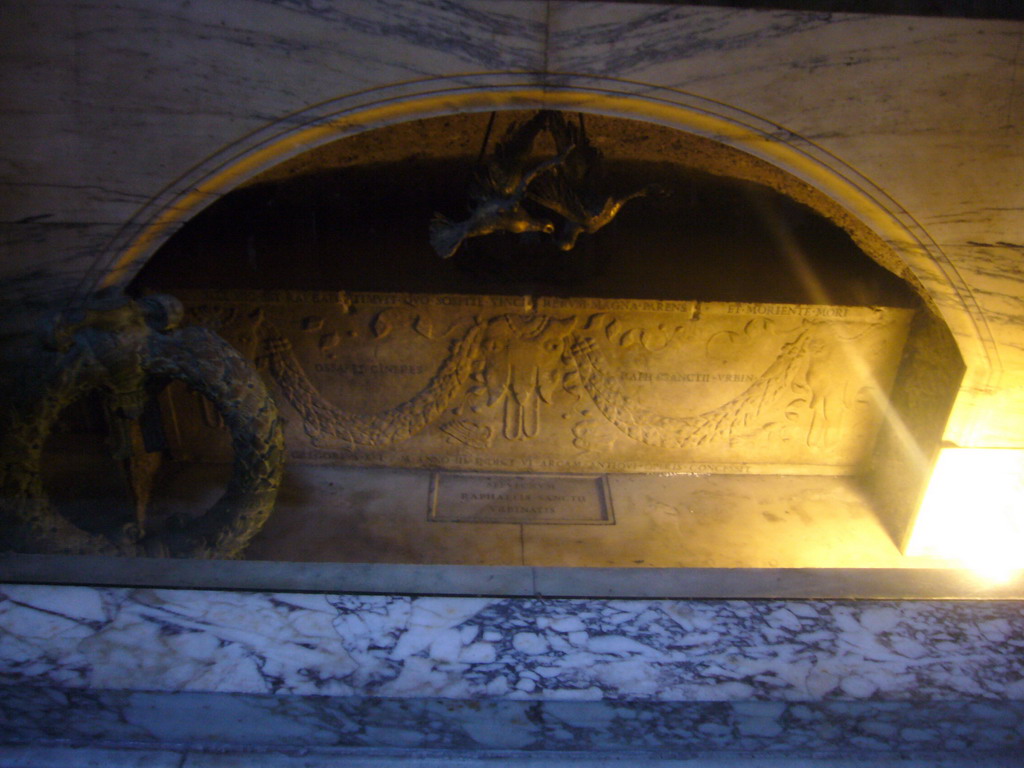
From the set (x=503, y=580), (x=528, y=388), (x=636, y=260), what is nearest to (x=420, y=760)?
(x=503, y=580)

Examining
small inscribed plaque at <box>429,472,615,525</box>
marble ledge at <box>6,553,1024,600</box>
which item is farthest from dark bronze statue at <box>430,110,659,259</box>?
marble ledge at <box>6,553,1024,600</box>

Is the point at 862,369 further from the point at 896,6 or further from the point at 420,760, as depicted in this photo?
the point at 420,760

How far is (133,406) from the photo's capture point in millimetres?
2398

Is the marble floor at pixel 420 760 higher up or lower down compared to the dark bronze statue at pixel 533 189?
lower down

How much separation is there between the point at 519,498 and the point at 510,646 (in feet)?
5.62

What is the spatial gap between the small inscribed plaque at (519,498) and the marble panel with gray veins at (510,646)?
4.97 ft

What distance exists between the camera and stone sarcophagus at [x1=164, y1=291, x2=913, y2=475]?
3.02m

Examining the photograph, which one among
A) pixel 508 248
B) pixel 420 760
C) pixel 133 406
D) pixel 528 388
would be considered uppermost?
pixel 508 248

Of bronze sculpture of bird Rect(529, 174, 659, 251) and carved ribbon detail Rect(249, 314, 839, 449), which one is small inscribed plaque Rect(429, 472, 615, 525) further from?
bronze sculpture of bird Rect(529, 174, 659, 251)

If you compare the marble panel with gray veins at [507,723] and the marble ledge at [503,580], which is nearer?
the marble panel with gray veins at [507,723]

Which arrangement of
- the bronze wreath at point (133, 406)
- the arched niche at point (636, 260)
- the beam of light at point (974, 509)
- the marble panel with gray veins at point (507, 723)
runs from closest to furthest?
the marble panel with gray veins at point (507, 723) → the bronze wreath at point (133, 406) → the beam of light at point (974, 509) → the arched niche at point (636, 260)

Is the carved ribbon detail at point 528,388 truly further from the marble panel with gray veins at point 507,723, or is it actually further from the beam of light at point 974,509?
the marble panel with gray veins at point 507,723

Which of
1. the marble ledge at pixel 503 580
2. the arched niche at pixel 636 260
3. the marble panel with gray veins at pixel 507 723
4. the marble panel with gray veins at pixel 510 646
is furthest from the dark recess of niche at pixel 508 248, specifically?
the marble panel with gray veins at pixel 507 723

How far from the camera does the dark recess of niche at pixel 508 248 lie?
298 cm
